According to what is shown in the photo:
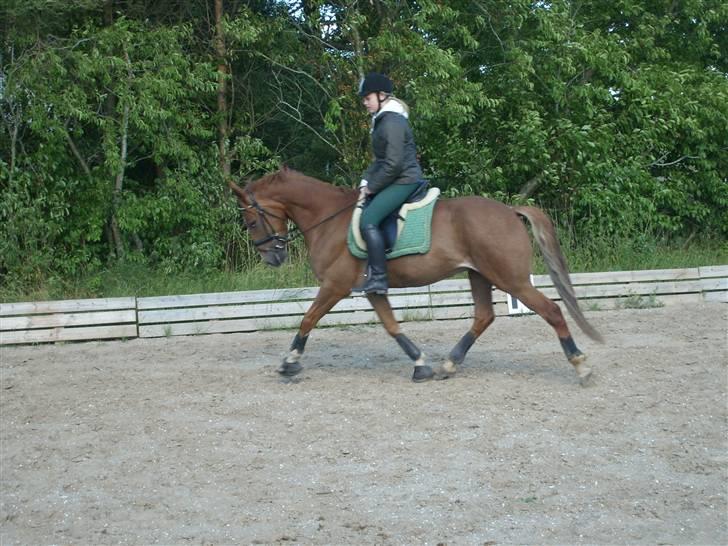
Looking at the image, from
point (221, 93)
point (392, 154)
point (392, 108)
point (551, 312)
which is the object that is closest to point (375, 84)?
point (392, 108)

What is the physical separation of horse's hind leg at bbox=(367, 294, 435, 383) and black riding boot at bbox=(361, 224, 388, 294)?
0.88 ft

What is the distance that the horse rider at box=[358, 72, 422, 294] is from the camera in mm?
7852

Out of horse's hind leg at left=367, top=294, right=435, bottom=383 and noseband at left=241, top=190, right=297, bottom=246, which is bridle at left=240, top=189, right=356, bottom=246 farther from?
horse's hind leg at left=367, top=294, right=435, bottom=383

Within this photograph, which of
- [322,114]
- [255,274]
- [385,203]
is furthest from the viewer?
[322,114]

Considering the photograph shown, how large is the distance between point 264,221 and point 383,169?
52.7 inches

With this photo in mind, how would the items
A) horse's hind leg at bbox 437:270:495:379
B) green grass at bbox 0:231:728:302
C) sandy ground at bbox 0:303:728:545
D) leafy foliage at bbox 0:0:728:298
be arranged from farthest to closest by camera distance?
1. leafy foliage at bbox 0:0:728:298
2. green grass at bbox 0:231:728:302
3. horse's hind leg at bbox 437:270:495:379
4. sandy ground at bbox 0:303:728:545

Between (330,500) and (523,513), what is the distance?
3.61 ft

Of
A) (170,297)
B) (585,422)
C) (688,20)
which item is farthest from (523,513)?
(688,20)

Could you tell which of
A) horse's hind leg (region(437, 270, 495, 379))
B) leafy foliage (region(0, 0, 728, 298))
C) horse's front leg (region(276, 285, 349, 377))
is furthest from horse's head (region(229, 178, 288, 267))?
leafy foliage (region(0, 0, 728, 298))

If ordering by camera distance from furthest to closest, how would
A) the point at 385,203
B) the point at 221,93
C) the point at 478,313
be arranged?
the point at 221,93 → the point at 478,313 → the point at 385,203

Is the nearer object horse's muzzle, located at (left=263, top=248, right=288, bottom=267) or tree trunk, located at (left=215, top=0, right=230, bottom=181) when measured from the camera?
horse's muzzle, located at (left=263, top=248, right=288, bottom=267)

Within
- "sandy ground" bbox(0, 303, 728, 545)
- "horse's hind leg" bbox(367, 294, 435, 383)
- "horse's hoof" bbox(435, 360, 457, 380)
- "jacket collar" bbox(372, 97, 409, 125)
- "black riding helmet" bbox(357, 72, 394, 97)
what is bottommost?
"sandy ground" bbox(0, 303, 728, 545)

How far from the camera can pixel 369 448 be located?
625cm

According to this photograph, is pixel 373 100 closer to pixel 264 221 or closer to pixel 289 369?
pixel 264 221
